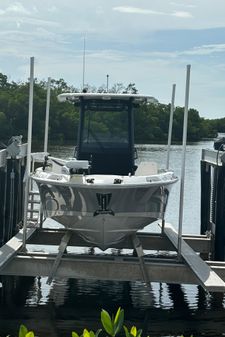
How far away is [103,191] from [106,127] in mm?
2734

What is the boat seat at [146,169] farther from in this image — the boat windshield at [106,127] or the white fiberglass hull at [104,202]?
the boat windshield at [106,127]

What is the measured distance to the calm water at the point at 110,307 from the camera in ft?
31.3

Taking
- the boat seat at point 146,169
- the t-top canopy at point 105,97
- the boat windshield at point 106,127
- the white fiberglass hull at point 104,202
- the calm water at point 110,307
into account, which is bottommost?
the calm water at point 110,307

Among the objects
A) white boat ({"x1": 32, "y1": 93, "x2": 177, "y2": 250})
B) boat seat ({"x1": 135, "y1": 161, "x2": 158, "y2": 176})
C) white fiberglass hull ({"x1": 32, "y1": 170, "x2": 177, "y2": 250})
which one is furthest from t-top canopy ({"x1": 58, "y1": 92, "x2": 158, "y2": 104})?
white fiberglass hull ({"x1": 32, "y1": 170, "x2": 177, "y2": 250})

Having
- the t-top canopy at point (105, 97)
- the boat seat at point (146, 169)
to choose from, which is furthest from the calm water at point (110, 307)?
the t-top canopy at point (105, 97)

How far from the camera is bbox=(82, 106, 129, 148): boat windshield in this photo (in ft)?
38.3

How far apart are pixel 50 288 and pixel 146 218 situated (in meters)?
2.92

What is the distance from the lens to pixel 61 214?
32.2ft

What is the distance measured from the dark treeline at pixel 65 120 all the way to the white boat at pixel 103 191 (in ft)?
4.72

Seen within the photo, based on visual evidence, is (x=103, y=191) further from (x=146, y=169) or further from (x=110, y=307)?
(x=110, y=307)

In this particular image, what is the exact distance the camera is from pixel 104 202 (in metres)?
9.27

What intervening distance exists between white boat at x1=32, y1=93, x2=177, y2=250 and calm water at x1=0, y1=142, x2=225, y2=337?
1.22m

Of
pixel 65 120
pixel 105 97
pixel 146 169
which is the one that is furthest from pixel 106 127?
pixel 65 120

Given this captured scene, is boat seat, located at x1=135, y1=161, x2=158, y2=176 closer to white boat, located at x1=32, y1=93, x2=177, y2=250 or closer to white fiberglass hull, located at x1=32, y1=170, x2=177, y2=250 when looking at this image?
white boat, located at x1=32, y1=93, x2=177, y2=250
